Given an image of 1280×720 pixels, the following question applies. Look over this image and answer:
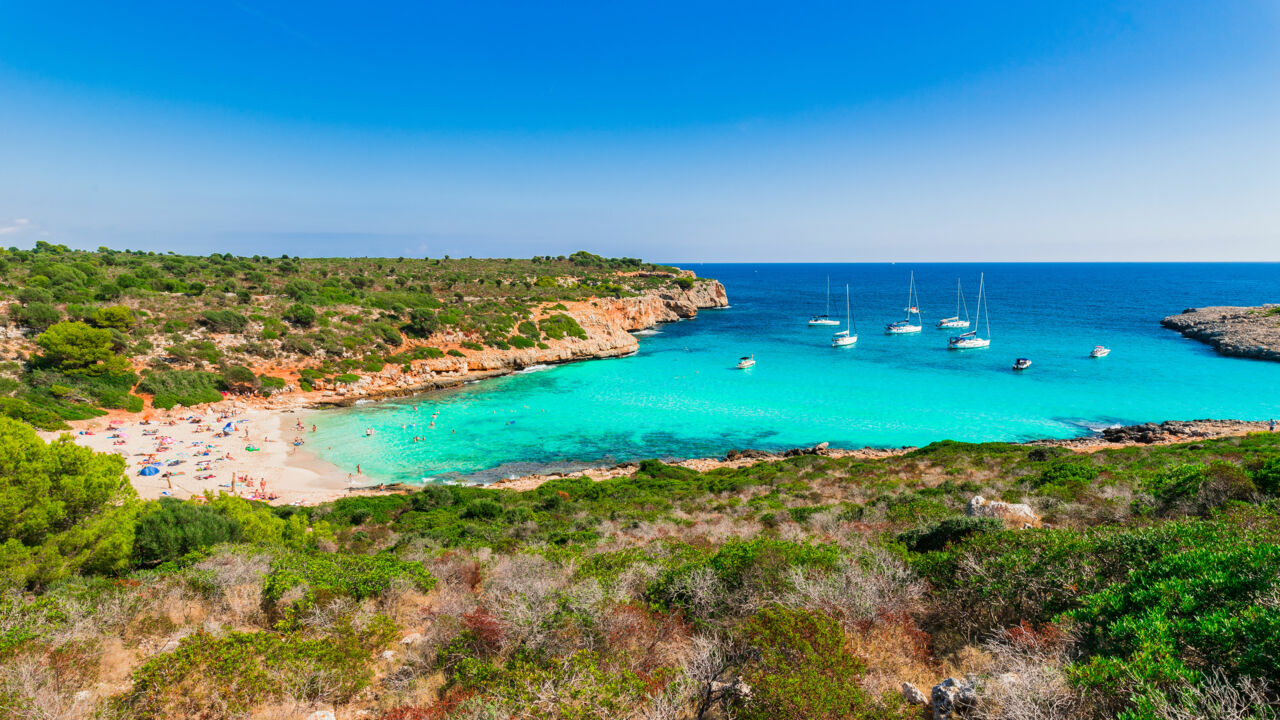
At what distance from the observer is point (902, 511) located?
13.0 meters

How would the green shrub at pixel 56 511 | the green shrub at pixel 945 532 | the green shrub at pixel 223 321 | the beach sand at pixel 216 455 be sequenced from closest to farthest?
the green shrub at pixel 56 511
the green shrub at pixel 945 532
the beach sand at pixel 216 455
the green shrub at pixel 223 321

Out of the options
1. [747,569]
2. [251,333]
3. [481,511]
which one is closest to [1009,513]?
[747,569]

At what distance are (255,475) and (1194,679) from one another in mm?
29210

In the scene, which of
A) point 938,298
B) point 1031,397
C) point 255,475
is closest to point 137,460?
point 255,475

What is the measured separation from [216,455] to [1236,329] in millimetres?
88153

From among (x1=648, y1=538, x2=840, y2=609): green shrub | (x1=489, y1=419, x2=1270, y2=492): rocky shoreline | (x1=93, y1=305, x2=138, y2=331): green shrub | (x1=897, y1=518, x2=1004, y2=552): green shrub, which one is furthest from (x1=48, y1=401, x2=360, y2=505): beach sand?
(x1=897, y1=518, x2=1004, y2=552): green shrub

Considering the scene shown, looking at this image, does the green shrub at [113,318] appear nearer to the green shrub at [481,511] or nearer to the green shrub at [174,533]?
the green shrub at [174,533]

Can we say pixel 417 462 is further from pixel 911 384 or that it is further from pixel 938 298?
pixel 938 298

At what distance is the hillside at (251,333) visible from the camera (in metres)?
30.2

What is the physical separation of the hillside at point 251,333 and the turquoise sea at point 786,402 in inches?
203

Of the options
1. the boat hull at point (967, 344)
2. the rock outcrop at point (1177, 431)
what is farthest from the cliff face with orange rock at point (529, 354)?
the rock outcrop at point (1177, 431)

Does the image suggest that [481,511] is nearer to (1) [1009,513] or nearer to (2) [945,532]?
(2) [945,532]

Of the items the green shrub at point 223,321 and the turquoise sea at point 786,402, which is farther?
the green shrub at point 223,321

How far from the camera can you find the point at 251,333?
4012cm
